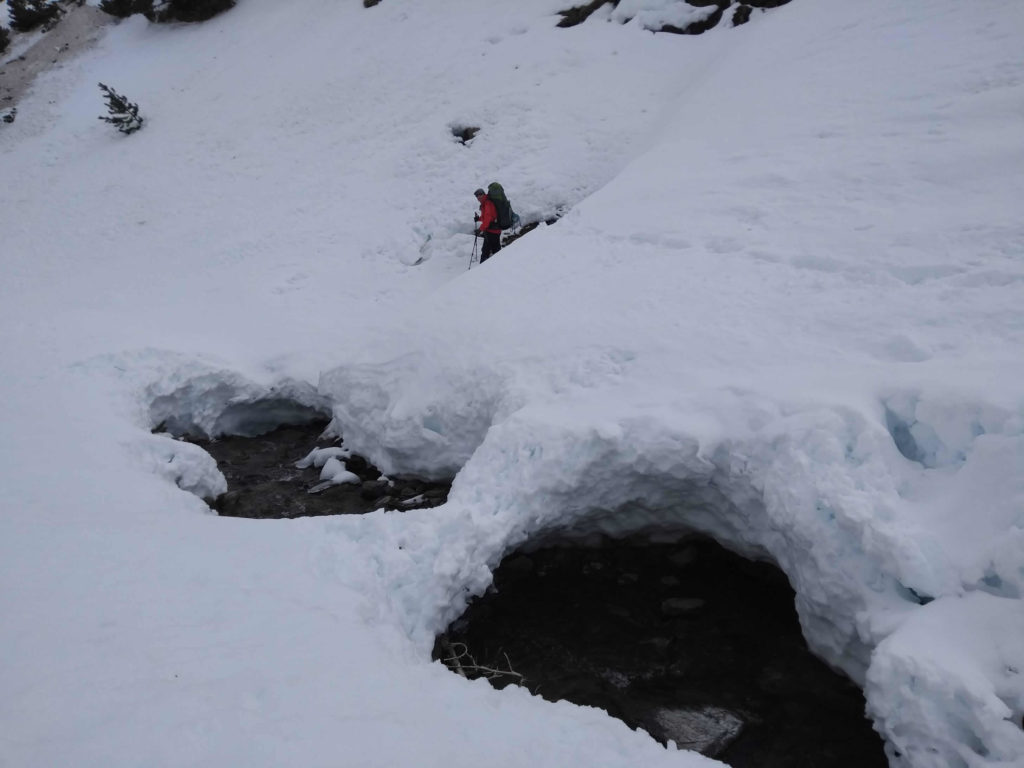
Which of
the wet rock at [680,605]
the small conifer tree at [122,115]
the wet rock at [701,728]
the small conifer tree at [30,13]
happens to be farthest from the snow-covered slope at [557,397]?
the small conifer tree at [30,13]

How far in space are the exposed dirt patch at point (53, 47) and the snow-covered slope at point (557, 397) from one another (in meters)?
12.0

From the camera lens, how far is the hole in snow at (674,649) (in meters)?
4.99

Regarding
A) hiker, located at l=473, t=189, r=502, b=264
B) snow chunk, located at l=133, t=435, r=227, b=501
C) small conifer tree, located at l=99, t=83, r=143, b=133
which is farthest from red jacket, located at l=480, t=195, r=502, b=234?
small conifer tree, located at l=99, t=83, r=143, b=133

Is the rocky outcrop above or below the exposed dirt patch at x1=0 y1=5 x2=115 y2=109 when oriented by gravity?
below

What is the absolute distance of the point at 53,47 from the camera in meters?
25.8

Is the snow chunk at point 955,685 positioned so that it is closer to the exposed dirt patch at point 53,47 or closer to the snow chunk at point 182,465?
the snow chunk at point 182,465

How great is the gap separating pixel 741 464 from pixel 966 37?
33.5 feet

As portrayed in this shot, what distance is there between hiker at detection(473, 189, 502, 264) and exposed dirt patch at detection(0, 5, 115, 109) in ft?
69.2

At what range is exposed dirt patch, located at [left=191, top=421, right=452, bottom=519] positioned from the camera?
314 inches

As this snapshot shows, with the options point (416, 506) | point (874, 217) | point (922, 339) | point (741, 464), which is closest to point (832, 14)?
point (874, 217)

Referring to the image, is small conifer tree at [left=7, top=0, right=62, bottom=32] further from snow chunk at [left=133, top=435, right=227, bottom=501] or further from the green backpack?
snow chunk at [left=133, top=435, right=227, bottom=501]

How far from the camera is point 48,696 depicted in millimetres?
3979

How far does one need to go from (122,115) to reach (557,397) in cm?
2057

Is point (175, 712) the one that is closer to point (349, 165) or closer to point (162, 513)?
point (162, 513)
